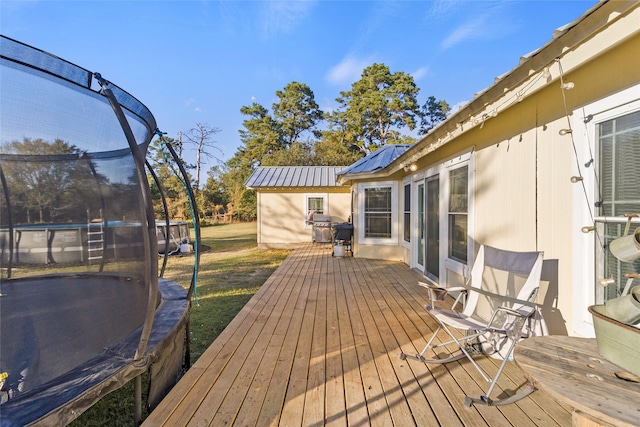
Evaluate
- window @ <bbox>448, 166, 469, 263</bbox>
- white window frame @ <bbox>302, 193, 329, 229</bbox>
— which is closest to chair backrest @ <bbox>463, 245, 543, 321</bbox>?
window @ <bbox>448, 166, 469, 263</bbox>

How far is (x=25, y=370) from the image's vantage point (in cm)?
182

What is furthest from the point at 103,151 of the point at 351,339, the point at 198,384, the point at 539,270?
the point at 539,270

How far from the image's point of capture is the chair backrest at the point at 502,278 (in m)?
2.57

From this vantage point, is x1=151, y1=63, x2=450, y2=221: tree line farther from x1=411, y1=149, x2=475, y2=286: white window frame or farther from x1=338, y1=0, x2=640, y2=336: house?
x1=338, y1=0, x2=640, y2=336: house

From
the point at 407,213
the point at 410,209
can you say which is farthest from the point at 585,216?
the point at 407,213

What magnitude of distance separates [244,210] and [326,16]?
1684cm

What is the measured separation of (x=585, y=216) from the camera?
2.34 metres

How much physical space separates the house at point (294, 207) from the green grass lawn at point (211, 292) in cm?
90

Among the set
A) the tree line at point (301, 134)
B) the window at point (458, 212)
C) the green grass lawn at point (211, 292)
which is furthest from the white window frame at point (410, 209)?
the tree line at point (301, 134)

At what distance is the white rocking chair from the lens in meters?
2.33

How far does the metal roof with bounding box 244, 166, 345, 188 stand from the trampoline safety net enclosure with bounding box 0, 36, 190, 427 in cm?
949

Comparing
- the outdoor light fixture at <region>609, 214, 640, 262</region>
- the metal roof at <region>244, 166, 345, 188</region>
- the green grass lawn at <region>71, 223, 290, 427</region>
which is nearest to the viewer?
the outdoor light fixture at <region>609, 214, 640, 262</region>

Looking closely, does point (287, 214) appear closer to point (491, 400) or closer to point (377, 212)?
point (377, 212)

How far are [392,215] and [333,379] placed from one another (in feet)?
19.2
